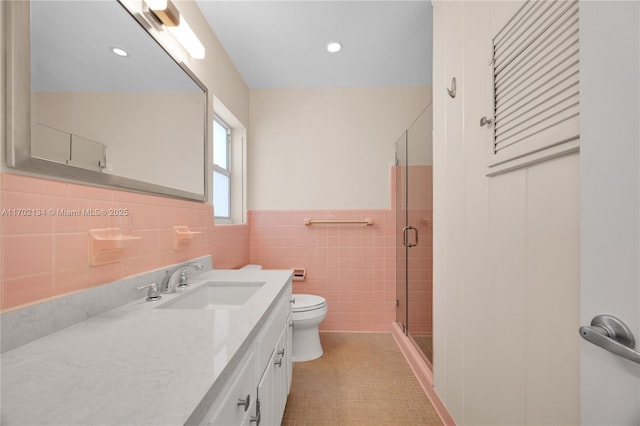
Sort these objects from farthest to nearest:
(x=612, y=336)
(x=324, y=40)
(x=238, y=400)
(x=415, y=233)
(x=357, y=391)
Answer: (x=415, y=233) → (x=324, y=40) → (x=357, y=391) → (x=238, y=400) → (x=612, y=336)

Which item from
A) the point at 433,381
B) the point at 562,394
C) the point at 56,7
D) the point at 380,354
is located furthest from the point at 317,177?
the point at 562,394

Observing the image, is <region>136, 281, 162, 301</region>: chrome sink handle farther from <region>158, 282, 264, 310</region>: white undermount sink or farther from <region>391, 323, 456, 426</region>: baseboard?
<region>391, 323, 456, 426</region>: baseboard

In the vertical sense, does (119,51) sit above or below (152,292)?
above

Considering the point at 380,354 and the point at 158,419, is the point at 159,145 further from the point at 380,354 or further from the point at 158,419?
the point at 380,354

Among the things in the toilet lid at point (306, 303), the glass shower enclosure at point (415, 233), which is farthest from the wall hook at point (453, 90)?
the toilet lid at point (306, 303)

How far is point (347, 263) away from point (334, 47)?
5.97ft

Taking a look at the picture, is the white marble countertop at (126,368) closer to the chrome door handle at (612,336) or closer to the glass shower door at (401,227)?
the chrome door handle at (612,336)

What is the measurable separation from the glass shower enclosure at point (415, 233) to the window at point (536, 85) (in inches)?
31.8

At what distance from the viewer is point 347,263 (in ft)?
8.63

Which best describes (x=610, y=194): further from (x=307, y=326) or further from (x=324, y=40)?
(x=324, y=40)

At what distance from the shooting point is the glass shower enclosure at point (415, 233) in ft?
6.04

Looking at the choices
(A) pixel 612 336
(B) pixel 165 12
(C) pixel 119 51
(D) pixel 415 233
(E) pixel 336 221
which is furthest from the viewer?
(E) pixel 336 221

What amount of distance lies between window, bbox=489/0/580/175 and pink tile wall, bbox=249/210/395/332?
170 centimetres

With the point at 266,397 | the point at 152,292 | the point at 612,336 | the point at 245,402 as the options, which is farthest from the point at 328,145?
the point at 612,336
